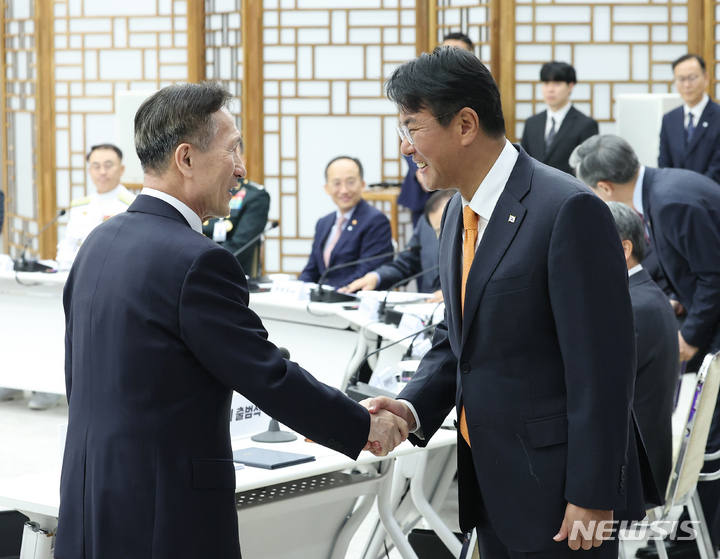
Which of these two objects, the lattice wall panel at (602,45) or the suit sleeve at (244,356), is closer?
the suit sleeve at (244,356)

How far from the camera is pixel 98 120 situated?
24.0 ft

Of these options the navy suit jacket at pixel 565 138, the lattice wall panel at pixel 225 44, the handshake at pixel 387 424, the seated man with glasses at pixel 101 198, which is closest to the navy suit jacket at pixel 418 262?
the navy suit jacket at pixel 565 138

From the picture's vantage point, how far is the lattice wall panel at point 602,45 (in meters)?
5.75

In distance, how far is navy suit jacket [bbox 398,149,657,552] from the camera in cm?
136

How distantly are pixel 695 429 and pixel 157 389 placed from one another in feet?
5.21

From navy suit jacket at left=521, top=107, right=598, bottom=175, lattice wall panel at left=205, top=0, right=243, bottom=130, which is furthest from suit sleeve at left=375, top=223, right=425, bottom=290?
lattice wall panel at left=205, top=0, right=243, bottom=130

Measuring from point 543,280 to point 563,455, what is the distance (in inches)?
10.5

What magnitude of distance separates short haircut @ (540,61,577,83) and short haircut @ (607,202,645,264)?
315 centimetres

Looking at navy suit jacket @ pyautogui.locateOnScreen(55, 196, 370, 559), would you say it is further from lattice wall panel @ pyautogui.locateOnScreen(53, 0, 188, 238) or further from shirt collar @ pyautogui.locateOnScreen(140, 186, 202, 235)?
lattice wall panel @ pyautogui.locateOnScreen(53, 0, 188, 238)

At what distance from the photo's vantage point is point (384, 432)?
1.71 meters

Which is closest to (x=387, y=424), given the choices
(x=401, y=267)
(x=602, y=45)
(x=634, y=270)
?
(x=634, y=270)

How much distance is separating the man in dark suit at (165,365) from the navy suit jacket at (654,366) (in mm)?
1128

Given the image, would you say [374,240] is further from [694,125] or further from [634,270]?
[634,270]

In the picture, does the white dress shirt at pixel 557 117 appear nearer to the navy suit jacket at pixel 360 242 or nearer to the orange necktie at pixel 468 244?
the navy suit jacket at pixel 360 242
